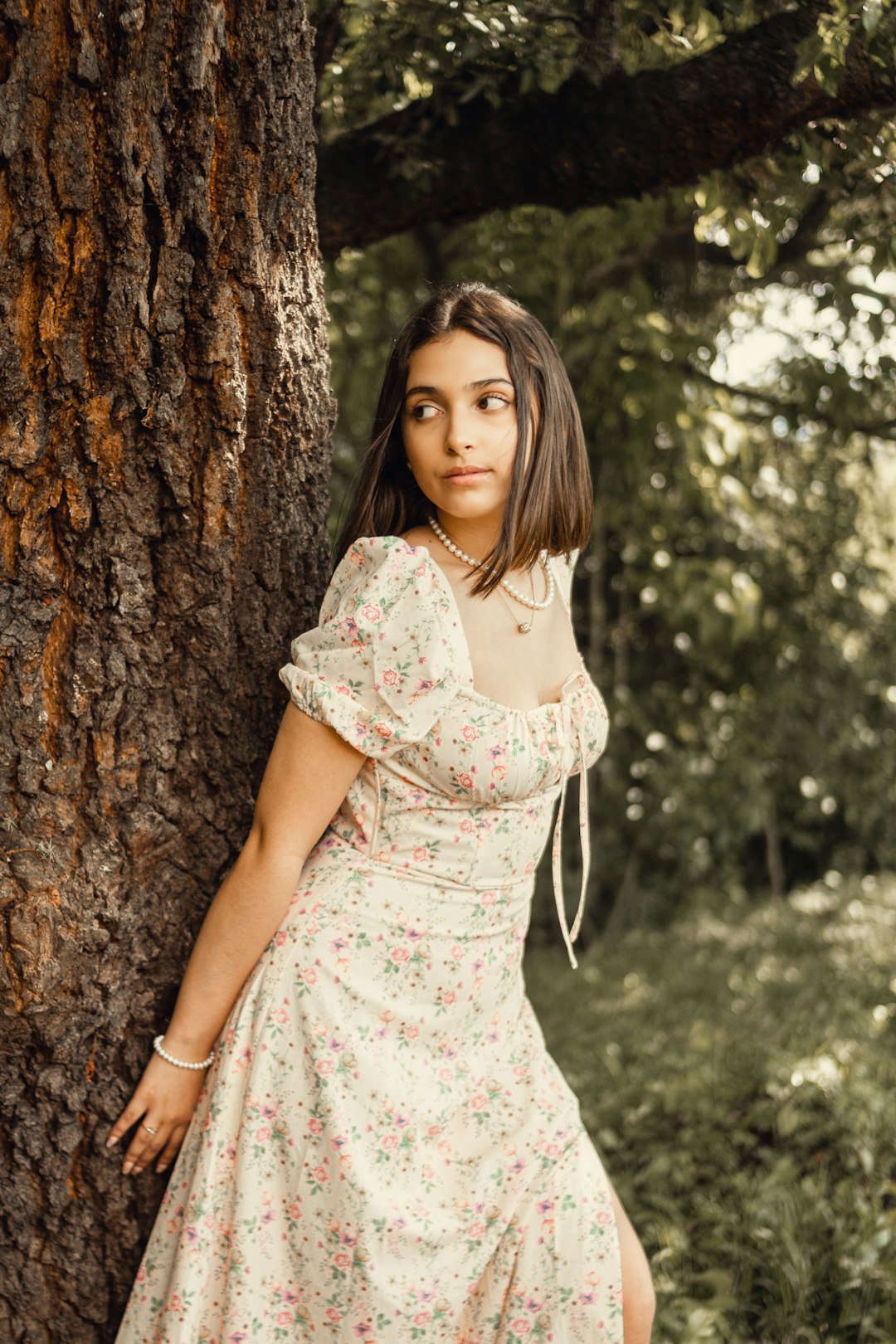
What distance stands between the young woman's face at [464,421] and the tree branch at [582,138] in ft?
3.27

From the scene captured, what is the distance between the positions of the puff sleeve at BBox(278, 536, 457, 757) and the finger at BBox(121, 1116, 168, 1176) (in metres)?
0.71

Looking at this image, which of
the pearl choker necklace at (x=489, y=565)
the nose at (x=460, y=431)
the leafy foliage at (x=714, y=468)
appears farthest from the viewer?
the leafy foliage at (x=714, y=468)

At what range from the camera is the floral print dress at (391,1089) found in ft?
5.14

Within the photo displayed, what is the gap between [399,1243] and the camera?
160 centimetres

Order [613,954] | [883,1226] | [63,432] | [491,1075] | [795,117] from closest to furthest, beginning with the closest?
[63,432] < [491,1075] < [795,117] < [883,1226] < [613,954]

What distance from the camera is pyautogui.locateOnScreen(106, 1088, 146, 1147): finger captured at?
1.67 m

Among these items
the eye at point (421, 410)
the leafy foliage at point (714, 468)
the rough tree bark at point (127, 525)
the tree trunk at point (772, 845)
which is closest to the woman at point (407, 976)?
the eye at point (421, 410)

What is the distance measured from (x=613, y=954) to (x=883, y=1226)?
3093 mm

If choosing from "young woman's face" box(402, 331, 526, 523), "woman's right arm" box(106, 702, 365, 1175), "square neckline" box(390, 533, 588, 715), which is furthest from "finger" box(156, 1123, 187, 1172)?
"young woman's face" box(402, 331, 526, 523)

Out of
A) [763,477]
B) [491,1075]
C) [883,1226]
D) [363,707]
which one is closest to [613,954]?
[763,477]

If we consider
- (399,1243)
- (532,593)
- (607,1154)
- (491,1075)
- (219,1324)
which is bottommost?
(607,1154)

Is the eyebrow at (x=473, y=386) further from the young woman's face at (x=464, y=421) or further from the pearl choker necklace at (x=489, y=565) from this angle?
the pearl choker necklace at (x=489, y=565)

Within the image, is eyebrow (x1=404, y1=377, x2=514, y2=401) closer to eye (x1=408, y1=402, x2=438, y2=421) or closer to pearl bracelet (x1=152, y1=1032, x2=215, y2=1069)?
eye (x1=408, y1=402, x2=438, y2=421)

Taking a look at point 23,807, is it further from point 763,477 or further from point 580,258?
point 763,477
